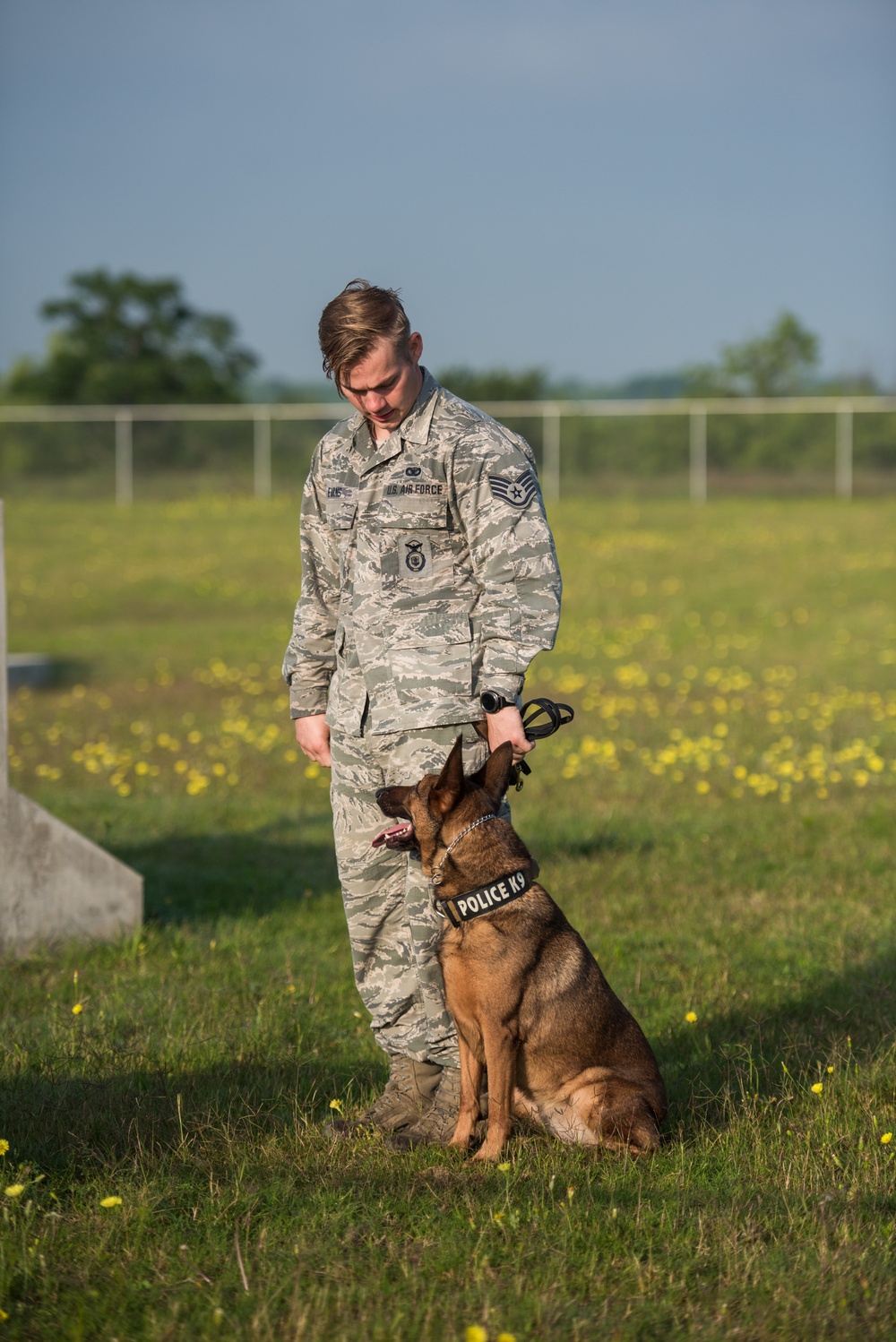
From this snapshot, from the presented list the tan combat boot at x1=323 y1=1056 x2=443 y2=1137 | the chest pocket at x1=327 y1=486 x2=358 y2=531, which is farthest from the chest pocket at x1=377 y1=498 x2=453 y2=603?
the tan combat boot at x1=323 y1=1056 x2=443 y2=1137

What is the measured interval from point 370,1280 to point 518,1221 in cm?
47

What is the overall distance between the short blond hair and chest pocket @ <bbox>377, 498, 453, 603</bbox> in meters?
0.43

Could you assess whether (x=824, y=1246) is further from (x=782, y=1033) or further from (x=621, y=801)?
(x=621, y=801)

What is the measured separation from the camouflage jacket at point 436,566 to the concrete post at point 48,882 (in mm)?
2147

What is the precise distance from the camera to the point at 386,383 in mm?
3805

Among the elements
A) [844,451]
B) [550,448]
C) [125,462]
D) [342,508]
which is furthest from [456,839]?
[125,462]

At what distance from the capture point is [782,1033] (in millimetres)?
4852

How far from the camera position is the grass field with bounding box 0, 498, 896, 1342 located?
116 inches

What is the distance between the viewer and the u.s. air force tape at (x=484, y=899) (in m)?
3.71

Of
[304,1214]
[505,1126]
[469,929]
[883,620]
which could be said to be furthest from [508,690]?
[883,620]

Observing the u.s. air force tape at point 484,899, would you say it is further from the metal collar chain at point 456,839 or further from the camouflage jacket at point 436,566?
the camouflage jacket at point 436,566

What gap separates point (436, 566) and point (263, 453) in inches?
1062

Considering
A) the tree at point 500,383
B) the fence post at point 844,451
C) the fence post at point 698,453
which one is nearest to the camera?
the fence post at point 844,451

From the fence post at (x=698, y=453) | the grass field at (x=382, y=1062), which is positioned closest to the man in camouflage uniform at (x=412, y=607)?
the grass field at (x=382, y=1062)
